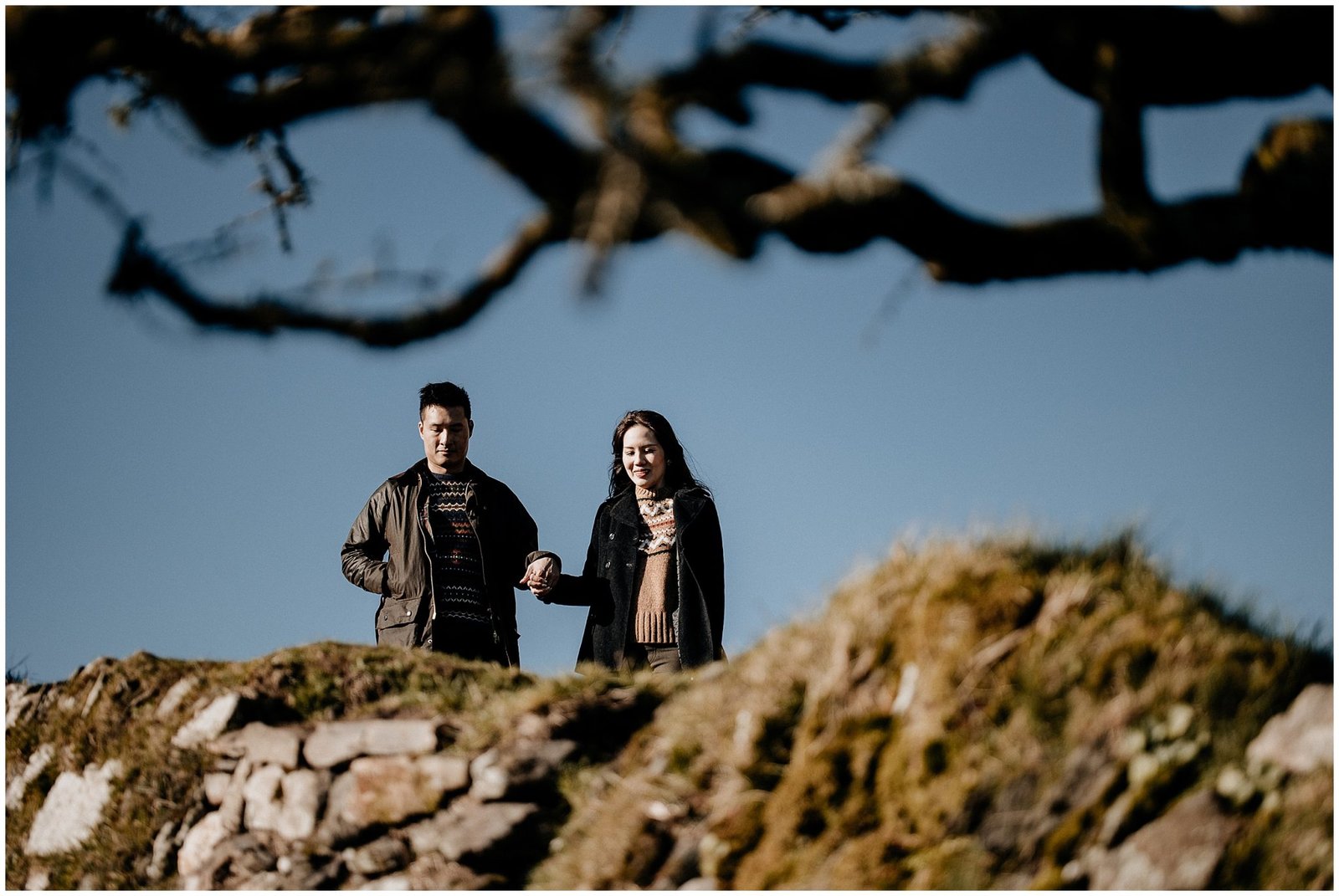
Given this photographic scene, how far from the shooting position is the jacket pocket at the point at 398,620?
638cm

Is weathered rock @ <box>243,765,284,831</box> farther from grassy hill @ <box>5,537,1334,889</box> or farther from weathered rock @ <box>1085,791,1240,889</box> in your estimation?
weathered rock @ <box>1085,791,1240,889</box>

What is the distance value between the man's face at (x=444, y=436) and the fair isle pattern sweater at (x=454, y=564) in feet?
0.71

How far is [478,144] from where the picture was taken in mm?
3643

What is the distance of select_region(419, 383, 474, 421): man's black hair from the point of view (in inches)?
253

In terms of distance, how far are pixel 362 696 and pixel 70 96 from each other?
314 cm

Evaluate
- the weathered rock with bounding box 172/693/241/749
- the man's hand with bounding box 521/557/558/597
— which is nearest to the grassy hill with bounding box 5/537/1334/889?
the weathered rock with bounding box 172/693/241/749

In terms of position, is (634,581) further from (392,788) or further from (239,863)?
(239,863)

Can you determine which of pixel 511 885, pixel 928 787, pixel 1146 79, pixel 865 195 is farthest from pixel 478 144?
pixel 511 885

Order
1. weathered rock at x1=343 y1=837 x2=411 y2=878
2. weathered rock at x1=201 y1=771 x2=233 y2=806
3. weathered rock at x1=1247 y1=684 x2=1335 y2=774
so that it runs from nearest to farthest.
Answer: weathered rock at x1=1247 y1=684 x2=1335 y2=774
weathered rock at x1=343 y1=837 x2=411 y2=878
weathered rock at x1=201 y1=771 x2=233 y2=806

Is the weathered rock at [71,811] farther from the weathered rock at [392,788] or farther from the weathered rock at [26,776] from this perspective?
the weathered rock at [392,788]

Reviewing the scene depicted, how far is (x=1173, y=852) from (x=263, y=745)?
4.26 meters

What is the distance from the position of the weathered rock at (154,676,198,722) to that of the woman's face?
2.81 m

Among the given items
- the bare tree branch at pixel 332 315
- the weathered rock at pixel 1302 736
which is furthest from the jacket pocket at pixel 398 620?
the weathered rock at pixel 1302 736

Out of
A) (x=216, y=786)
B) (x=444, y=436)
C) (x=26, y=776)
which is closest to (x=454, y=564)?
(x=444, y=436)
